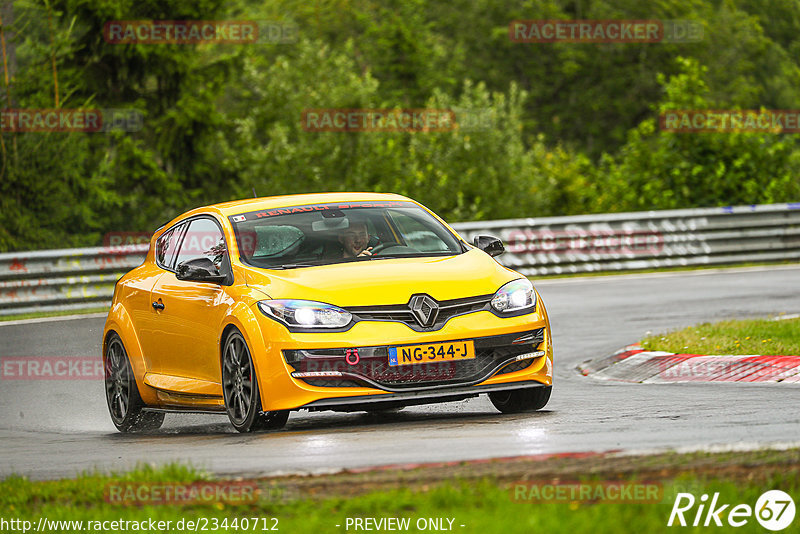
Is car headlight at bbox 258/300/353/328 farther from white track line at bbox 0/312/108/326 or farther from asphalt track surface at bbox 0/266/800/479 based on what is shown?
white track line at bbox 0/312/108/326

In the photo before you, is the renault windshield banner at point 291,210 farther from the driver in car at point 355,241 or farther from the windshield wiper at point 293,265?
the windshield wiper at point 293,265

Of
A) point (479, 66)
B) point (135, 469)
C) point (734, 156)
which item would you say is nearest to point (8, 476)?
point (135, 469)

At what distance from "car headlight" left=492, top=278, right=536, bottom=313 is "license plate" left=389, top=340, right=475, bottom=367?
1.28ft

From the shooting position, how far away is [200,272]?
9.55m

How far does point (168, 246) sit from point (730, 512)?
6.57 meters

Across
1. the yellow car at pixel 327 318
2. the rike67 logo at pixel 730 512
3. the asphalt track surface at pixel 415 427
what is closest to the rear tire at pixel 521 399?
the yellow car at pixel 327 318

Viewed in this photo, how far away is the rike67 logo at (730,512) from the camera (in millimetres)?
5281

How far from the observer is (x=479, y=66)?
67812mm

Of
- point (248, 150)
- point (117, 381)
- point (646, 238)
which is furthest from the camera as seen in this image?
point (248, 150)

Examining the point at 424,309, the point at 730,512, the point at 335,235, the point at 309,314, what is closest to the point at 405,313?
the point at 424,309

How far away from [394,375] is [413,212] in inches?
82.0

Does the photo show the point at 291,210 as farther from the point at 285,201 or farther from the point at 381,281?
the point at 381,281

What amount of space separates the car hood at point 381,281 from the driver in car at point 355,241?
31 centimetres

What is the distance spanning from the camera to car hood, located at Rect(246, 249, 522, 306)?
889 centimetres
